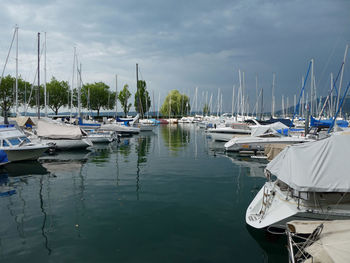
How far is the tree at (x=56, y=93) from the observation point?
251 feet

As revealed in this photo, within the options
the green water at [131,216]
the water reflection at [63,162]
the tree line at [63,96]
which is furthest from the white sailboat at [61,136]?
the tree line at [63,96]

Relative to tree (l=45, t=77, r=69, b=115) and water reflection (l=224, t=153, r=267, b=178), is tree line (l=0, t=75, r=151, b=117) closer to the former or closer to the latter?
tree (l=45, t=77, r=69, b=115)

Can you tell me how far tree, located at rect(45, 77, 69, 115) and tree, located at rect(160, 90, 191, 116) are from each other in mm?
38051

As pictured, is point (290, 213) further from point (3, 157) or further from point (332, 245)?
point (3, 157)

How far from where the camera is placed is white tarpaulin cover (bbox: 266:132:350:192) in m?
6.72

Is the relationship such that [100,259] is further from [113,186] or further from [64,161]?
[64,161]

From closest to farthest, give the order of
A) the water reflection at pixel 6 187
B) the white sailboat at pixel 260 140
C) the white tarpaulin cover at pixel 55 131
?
1. the water reflection at pixel 6 187
2. the white sailboat at pixel 260 140
3. the white tarpaulin cover at pixel 55 131

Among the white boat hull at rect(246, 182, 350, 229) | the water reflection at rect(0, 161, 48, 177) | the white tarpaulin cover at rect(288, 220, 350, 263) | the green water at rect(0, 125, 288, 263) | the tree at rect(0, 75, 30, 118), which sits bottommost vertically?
the water reflection at rect(0, 161, 48, 177)

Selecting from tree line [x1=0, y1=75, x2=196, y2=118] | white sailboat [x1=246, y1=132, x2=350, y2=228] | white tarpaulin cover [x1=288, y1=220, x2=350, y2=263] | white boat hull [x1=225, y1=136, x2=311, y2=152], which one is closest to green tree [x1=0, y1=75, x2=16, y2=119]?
tree line [x1=0, y1=75, x2=196, y2=118]

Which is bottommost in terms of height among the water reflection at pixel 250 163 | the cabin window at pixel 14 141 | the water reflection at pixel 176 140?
the water reflection at pixel 250 163

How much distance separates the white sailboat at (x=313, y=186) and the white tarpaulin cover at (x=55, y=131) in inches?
844

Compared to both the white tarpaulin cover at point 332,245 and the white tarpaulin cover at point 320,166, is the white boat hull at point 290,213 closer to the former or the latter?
the white tarpaulin cover at point 320,166

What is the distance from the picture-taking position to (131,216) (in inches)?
345

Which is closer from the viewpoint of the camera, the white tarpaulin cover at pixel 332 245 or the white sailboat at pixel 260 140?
the white tarpaulin cover at pixel 332 245
